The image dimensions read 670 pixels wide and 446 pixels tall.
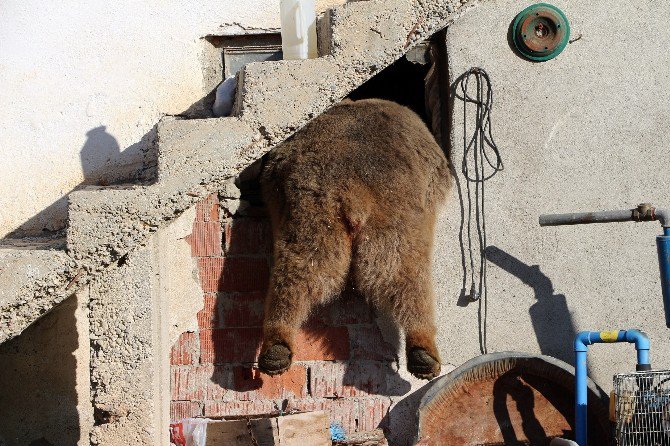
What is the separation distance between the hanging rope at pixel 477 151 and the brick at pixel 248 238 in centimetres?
119

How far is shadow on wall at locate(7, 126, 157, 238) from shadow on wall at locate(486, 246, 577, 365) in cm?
211

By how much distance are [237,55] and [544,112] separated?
74.2 inches

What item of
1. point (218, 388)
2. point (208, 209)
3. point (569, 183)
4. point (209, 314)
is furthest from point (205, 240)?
point (569, 183)

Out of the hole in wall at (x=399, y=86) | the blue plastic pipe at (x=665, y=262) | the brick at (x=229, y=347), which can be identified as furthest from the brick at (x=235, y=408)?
the hole in wall at (x=399, y=86)

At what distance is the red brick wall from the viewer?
580 cm

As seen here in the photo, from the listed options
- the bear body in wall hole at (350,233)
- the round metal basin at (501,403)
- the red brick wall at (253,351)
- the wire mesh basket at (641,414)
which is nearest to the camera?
the wire mesh basket at (641,414)

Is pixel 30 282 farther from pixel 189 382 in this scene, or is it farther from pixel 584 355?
pixel 584 355

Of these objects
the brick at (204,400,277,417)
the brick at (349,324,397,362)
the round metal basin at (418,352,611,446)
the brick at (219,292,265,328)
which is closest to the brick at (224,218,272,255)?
the brick at (219,292,265,328)

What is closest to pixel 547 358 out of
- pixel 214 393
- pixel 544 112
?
pixel 544 112

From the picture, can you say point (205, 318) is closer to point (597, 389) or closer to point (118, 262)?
point (118, 262)

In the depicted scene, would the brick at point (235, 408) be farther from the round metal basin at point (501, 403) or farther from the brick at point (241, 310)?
the round metal basin at point (501, 403)

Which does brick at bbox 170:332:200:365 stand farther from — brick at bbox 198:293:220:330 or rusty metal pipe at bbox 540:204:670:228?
rusty metal pipe at bbox 540:204:670:228

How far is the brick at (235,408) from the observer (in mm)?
5773

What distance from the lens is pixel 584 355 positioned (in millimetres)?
5398
